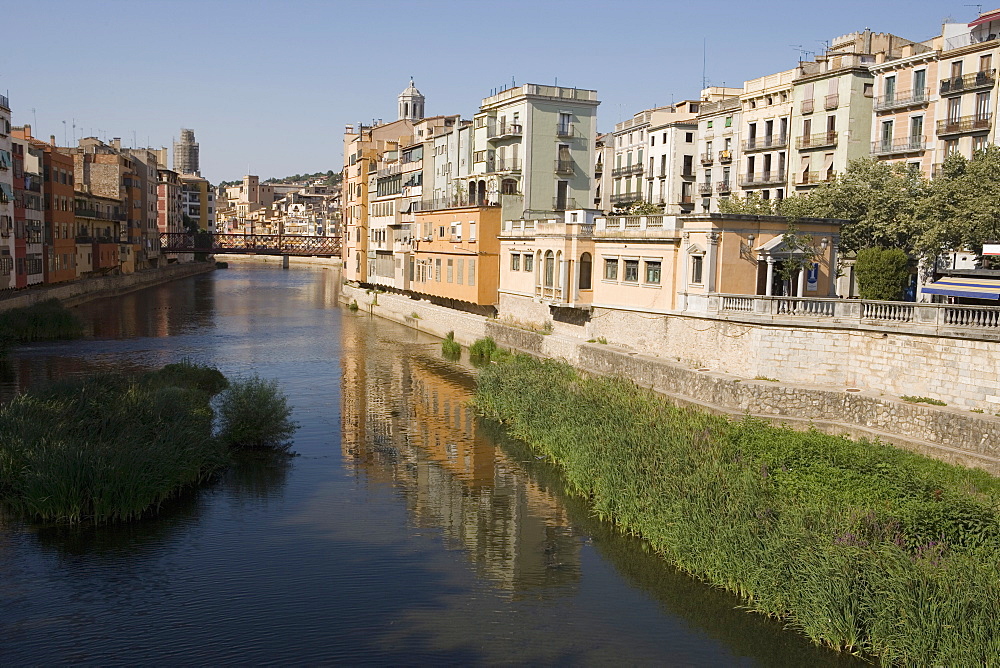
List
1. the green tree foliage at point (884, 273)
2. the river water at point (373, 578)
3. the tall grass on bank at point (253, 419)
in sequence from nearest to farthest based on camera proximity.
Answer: the river water at point (373, 578), the tall grass on bank at point (253, 419), the green tree foliage at point (884, 273)

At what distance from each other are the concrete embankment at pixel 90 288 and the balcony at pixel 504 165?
90.7 ft

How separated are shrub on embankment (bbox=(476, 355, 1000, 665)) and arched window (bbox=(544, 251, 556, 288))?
563 inches

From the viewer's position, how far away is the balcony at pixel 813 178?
45428 millimetres

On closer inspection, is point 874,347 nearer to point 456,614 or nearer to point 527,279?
point 456,614

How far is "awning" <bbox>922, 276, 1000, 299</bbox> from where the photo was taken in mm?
25328

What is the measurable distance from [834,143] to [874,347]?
76.1ft

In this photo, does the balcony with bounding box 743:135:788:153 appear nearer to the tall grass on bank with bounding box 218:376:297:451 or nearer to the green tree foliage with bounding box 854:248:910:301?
the green tree foliage with bounding box 854:248:910:301

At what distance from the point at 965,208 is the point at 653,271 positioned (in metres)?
11.1

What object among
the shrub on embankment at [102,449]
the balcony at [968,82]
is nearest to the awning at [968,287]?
the balcony at [968,82]

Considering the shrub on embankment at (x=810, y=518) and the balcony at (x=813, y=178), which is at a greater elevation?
the balcony at (x=813, y=178)

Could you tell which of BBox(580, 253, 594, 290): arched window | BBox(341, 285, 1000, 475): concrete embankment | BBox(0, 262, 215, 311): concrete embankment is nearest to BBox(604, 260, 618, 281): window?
BBox(580, 253, 594, 290): arched window

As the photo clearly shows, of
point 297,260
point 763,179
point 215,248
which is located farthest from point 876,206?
point 297,260

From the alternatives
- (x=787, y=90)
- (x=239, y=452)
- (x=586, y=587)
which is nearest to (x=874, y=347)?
(x=586, y=587)

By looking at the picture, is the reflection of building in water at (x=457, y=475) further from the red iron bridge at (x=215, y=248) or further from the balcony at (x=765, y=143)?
the red iron bridge at (x=215, y=248)
